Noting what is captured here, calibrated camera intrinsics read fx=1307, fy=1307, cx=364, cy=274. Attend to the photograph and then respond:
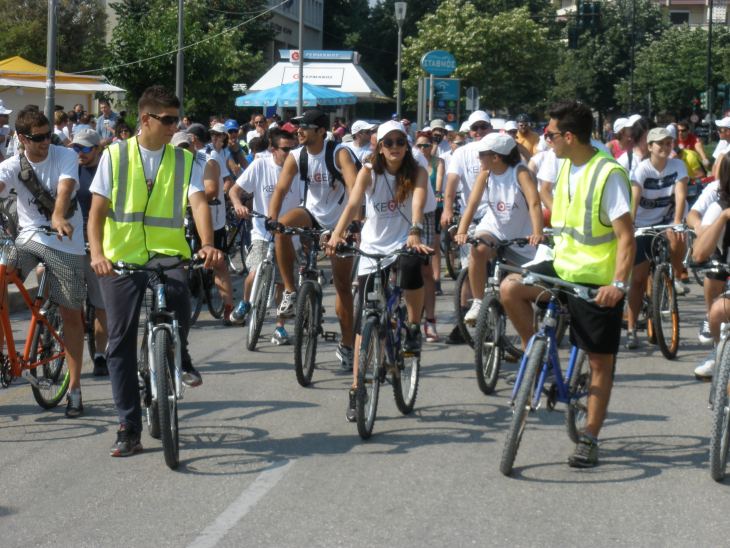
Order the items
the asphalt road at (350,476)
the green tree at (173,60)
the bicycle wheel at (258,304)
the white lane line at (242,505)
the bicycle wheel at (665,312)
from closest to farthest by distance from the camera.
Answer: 1. the white lane line at (242,505)
2. the asphalt road at (350,476)
3. the bicycle wheel at (665,312)
4. the bicycle wheel at (258,304)
5. the green tree at (173,60)

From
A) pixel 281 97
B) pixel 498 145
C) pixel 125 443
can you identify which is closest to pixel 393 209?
pixel 498 145

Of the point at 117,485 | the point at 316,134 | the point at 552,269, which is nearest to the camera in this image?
the point at 117,485

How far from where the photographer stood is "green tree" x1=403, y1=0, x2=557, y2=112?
6831cm

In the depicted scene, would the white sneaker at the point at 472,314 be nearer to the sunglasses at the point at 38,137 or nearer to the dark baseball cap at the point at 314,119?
the dark baseball cap at the point at 314,119

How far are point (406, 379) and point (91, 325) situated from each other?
2785 mm

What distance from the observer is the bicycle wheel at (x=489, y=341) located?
8.79 m

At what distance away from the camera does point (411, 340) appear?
8.12 metres

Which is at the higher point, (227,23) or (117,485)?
(227,23)

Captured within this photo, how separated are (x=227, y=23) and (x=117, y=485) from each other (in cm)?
6360

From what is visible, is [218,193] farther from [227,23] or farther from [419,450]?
→ [227,23]

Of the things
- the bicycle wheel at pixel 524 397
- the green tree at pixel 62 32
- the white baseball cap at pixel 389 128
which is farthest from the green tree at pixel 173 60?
the bicycle wheel at pixel 524 397

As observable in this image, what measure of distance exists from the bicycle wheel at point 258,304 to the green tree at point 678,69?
60604mm

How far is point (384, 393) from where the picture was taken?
896 cm

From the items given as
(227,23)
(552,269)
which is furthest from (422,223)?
(227,23)
